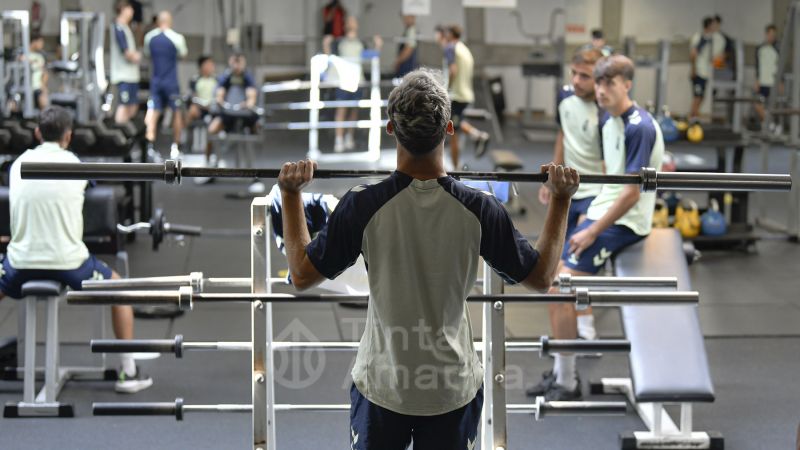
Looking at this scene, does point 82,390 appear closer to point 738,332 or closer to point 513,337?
point 513,337

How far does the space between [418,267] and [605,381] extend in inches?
115

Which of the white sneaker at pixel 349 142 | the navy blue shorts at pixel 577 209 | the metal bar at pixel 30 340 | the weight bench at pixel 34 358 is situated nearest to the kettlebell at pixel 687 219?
the navy blue shorts at pixel 577 209

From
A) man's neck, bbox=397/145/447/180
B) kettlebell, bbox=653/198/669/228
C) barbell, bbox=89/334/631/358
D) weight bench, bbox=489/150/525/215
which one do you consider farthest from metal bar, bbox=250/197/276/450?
weight bench, bbox=489/150/525/215

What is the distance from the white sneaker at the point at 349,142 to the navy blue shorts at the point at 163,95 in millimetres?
1954

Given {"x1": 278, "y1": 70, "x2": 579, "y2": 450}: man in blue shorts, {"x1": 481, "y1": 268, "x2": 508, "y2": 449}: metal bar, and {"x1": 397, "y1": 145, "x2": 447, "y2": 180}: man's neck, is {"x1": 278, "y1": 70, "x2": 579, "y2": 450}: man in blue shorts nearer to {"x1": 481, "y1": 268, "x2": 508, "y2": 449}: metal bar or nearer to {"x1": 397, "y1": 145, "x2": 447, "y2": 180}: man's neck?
{"x1": 397, "y1": 145, "x2": 447, "y2": 180}: man's neck

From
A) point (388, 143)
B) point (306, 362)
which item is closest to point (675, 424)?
point (306, 362)

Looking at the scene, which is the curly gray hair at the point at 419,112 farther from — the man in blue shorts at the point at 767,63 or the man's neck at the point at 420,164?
the man in blue shorts at the point at 767,63

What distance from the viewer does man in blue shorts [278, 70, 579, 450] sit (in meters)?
2.34

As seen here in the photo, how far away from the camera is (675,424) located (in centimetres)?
469

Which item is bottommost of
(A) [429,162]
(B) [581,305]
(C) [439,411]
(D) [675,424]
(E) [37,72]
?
(D) [675,424]

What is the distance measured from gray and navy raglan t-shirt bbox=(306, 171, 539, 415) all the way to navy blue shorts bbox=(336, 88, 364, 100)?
31.4 ft

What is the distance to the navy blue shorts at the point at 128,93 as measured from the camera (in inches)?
477

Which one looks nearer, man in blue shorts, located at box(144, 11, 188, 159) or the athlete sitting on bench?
the athlete sitting on bench

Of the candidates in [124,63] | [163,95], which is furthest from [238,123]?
[124,63]
